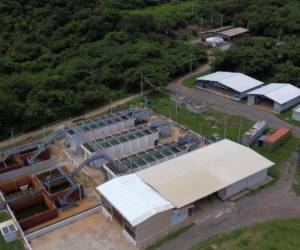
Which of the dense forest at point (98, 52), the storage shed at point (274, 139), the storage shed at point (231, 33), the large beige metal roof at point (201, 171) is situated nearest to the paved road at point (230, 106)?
the storage shed at point (274, 139)

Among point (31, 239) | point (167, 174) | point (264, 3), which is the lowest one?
point (31, 239)

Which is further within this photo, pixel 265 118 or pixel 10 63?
pixel 10 63

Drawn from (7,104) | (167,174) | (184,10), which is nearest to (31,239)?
(167,174)

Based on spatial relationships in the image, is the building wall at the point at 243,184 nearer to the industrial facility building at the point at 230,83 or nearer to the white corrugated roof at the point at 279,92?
the white corrugated roof at the point at 279,92

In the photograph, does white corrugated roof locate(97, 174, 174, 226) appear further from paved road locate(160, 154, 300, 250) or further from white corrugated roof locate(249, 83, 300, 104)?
white corrugated roof locate(249, 83, 300, 104)

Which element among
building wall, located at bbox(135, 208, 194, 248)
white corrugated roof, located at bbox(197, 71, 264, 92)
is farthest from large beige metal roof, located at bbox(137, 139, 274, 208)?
white corrugated roof, located at bbox(197, 71, 264, 92)

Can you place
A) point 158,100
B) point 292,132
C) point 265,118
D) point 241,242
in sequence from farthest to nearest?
point 158,100 → point 265,118 → point 292,132 → point 241,242

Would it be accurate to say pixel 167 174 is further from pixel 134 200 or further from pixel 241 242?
pixel 241 242

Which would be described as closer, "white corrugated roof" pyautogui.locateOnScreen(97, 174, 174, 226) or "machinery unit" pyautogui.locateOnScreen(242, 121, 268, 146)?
"white corrugated roof" pyautogui.locateOnScreen(97, 174, 174, 226)
